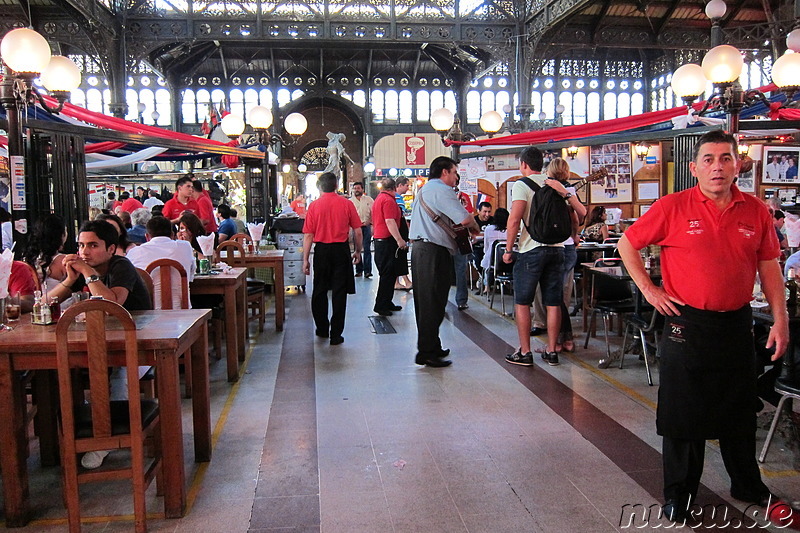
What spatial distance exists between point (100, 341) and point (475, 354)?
3891 millimetres

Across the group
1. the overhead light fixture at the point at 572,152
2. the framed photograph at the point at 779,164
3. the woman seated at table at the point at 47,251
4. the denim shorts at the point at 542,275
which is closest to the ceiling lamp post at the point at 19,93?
the woman seated at table at the point at 47,251

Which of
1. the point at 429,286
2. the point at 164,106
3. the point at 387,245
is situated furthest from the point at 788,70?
the point at 164,106

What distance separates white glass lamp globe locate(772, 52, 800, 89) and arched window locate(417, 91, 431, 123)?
2263 cm

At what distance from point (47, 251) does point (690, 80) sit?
656 centimetres

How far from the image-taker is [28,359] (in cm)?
285

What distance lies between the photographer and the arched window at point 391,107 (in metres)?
28.6

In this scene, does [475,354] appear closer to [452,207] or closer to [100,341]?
[452,207]

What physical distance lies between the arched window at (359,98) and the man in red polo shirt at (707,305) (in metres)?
26.5

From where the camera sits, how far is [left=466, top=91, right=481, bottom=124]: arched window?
28.4 m

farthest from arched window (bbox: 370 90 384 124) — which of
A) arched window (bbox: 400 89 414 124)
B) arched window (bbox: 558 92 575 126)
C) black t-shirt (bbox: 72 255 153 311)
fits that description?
black t-shirt (bbox: 72 255 153 311)

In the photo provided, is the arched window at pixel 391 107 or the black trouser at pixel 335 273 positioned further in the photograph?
the arched window at pixel 391 107

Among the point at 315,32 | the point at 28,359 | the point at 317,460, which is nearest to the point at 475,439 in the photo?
the point at 317,460

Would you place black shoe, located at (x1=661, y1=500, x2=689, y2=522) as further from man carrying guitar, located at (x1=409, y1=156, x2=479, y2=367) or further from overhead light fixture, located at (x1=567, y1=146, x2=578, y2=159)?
overhead light fixture, located at (x1=567, y1=146, x2=578, y2=159)

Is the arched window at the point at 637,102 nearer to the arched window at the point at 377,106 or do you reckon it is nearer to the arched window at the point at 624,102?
the arched window at the point at 624,102
